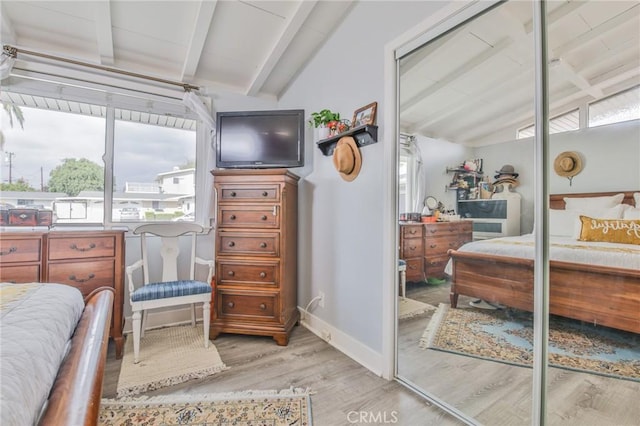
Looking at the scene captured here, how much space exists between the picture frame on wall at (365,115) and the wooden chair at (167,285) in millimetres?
1677

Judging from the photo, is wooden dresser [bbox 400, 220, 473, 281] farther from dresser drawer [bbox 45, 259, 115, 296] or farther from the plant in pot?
dresser drawer [bbox 45, 259, 115, 296]

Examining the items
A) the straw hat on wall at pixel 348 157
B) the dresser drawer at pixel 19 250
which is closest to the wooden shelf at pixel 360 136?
the straw hat on wall at pixel 348 157

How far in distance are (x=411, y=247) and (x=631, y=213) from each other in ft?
3.28

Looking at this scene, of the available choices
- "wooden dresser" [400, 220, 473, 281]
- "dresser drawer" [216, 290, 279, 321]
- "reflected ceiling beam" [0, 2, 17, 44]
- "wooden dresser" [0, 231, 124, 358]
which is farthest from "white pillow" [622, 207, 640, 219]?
"reflected ceiling beam" [0, 2, 17, 44]

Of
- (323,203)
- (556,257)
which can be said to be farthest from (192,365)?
(556,257)

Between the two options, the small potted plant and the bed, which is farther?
the small potted plant

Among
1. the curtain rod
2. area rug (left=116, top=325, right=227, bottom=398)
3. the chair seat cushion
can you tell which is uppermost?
the curtain rod

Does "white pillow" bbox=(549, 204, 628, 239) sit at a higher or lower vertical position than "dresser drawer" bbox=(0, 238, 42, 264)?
higher

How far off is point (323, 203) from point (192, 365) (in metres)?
A: 1.57

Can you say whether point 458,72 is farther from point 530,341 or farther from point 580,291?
point 530,341

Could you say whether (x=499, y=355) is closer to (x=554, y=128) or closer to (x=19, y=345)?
(x=554, y=128)

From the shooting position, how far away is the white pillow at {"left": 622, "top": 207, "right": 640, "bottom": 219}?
3.53 ft

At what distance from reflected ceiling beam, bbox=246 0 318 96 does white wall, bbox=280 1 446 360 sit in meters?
0.33

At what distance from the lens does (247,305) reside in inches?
96.7
